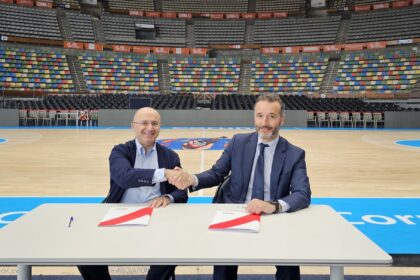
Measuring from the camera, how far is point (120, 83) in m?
30.3

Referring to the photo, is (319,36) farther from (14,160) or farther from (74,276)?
(74,276)

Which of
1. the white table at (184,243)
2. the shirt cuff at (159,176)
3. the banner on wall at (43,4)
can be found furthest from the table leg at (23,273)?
the banner on wall at (43,4)

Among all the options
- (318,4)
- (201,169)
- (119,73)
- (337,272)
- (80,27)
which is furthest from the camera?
(318,4)

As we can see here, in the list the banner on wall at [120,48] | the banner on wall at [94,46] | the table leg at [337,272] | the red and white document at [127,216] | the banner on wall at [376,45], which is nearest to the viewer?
the table leg at [337,272]

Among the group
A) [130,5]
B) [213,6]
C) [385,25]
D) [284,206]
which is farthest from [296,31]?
[284,206]

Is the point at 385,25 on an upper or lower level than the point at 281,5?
lower

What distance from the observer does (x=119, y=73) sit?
30.9m

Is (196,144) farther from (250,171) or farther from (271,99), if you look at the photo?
(271,99)

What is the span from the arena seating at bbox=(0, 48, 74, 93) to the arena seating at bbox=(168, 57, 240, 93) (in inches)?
298

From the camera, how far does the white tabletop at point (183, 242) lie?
1.58 m

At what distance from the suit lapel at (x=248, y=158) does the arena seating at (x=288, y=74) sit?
26.6m

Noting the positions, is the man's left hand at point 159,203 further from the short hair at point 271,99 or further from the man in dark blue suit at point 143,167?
the short hair at point 271,99

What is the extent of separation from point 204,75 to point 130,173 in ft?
95.6

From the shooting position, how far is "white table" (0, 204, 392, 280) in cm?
158
